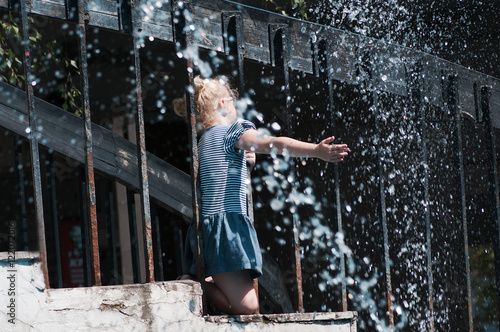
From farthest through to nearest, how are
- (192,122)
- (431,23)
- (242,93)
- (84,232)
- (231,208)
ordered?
(431,23)
(84,232)
(231,208)
(242,93)
(192,122)

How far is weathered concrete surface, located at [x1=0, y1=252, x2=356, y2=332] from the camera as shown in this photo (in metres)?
2.06

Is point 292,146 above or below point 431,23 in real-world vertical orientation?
below

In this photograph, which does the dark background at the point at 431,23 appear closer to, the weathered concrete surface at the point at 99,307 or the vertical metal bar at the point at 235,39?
the vertical metal bar at the point at 235,39

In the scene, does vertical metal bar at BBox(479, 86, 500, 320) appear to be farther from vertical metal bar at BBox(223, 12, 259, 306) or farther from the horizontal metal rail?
vertical metal bar at BBox(223, 12, 259, 306)

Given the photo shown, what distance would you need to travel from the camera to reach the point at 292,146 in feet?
8.66

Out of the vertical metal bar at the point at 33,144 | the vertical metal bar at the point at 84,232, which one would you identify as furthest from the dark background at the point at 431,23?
the vertical metal bar at the point at 33,144

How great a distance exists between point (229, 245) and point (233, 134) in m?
0.49

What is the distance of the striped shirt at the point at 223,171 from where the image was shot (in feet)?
9.04

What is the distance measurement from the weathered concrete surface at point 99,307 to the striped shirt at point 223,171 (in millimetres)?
455

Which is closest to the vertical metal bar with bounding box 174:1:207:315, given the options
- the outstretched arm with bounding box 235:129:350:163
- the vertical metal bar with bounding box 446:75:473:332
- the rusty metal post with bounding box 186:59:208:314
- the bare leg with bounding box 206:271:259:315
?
the rusty metal post with bounding box 186:59:208:314

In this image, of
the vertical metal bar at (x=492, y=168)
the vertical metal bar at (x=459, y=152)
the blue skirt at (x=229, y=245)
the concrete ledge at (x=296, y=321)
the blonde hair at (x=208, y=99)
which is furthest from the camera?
the vertical metal bar at (x=492, y=168)

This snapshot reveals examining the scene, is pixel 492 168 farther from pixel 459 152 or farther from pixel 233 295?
pixel 233 295

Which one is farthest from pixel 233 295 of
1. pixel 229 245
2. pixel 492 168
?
pixel 492 168

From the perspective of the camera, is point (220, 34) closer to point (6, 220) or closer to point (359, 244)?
point (359, 244)
